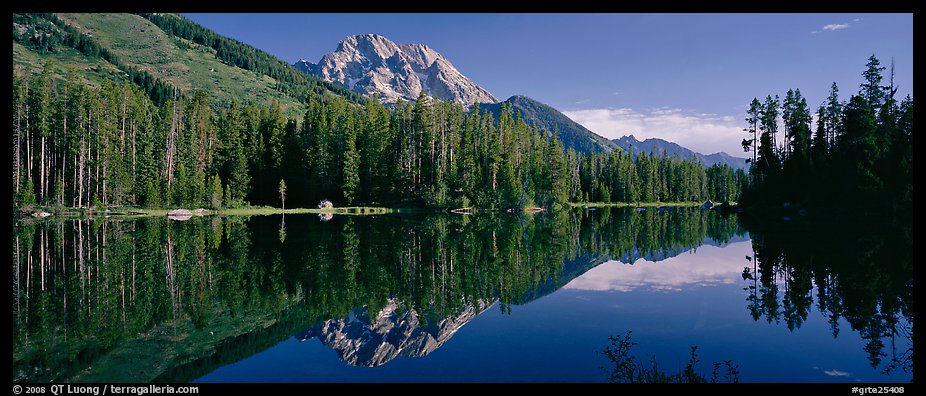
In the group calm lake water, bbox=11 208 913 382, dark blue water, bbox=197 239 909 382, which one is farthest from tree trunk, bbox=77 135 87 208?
dark blue water, bbox=197 239 909 382

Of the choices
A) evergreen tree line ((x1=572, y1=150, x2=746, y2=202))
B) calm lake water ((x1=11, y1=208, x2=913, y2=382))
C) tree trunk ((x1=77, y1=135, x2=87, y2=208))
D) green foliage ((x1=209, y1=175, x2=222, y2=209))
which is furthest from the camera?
evergreen tree line ((x1=572, y1=150, x2=746, y2=202))

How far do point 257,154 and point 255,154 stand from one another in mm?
310

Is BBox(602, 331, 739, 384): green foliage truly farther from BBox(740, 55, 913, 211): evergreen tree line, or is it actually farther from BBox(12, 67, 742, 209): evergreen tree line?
BBox(12, 67, 742, 209): evergreen tree line

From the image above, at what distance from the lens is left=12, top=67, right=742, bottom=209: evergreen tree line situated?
61.8 meters

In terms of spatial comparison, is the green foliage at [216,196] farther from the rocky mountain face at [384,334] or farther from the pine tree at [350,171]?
the rocky mountain face at [384,334]

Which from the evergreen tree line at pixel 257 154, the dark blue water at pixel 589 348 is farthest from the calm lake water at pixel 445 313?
the evergreen tree line at pixel 257 154

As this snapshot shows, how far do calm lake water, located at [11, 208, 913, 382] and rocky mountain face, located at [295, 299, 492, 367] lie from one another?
59 millimetres

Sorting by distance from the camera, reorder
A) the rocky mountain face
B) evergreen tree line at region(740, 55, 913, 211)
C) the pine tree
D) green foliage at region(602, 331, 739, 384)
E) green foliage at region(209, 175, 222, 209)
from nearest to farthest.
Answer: green foliage at region(602, 331, 739, 384), the rocky mountain face, evergreen tree line at region(740, 55, 913, 211), green foliage at region(209, 175, 222, 209), the pine tree

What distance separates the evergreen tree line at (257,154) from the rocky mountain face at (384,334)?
198ft

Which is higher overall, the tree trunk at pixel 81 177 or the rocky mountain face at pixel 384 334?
the tree trunk at pixel 81 177

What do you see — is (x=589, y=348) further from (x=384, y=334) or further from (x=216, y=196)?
(x=216, y=196)

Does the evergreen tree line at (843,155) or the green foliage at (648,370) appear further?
the evergreen tree line at (843,155)

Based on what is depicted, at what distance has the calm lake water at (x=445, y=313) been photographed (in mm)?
9852
